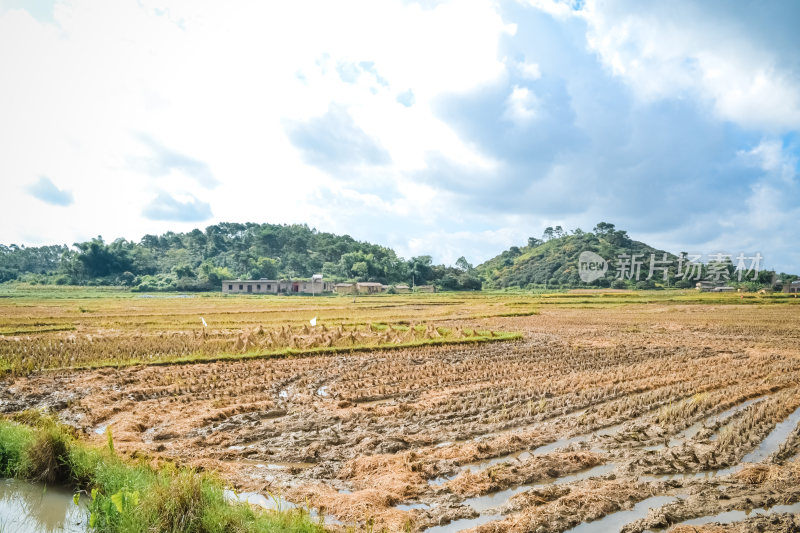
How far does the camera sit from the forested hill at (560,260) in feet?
Answer: 304

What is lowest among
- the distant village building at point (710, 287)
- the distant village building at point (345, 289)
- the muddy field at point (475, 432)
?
the muddy field at point (475, 432)

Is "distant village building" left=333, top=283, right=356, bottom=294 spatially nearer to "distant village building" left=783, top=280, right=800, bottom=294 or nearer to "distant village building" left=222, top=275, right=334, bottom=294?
"distant village building" left=222, top=275, right=334, bottom=294

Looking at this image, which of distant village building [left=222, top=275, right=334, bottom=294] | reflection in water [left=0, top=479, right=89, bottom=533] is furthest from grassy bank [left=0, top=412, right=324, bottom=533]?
distant village building [left=222, top=275, right=334, bottom=294]

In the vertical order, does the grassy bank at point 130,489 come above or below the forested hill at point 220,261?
below

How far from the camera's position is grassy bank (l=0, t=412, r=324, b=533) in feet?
17.6

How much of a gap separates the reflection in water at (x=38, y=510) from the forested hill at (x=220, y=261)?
70391 mm

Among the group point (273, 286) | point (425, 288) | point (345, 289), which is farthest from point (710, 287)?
point (273, 286)

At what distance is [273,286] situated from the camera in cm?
7138

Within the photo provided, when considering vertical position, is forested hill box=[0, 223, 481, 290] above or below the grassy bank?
above

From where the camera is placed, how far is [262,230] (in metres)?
107

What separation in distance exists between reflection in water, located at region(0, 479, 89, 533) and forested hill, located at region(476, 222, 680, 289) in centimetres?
8691

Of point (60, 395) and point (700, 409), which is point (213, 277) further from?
point (700, 409)

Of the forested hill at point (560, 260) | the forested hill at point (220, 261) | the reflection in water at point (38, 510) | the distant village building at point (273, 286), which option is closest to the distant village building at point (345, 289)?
the distant village building at point (273, 286)

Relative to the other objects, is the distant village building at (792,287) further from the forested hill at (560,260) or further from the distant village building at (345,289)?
the distant village building at (345,289)
